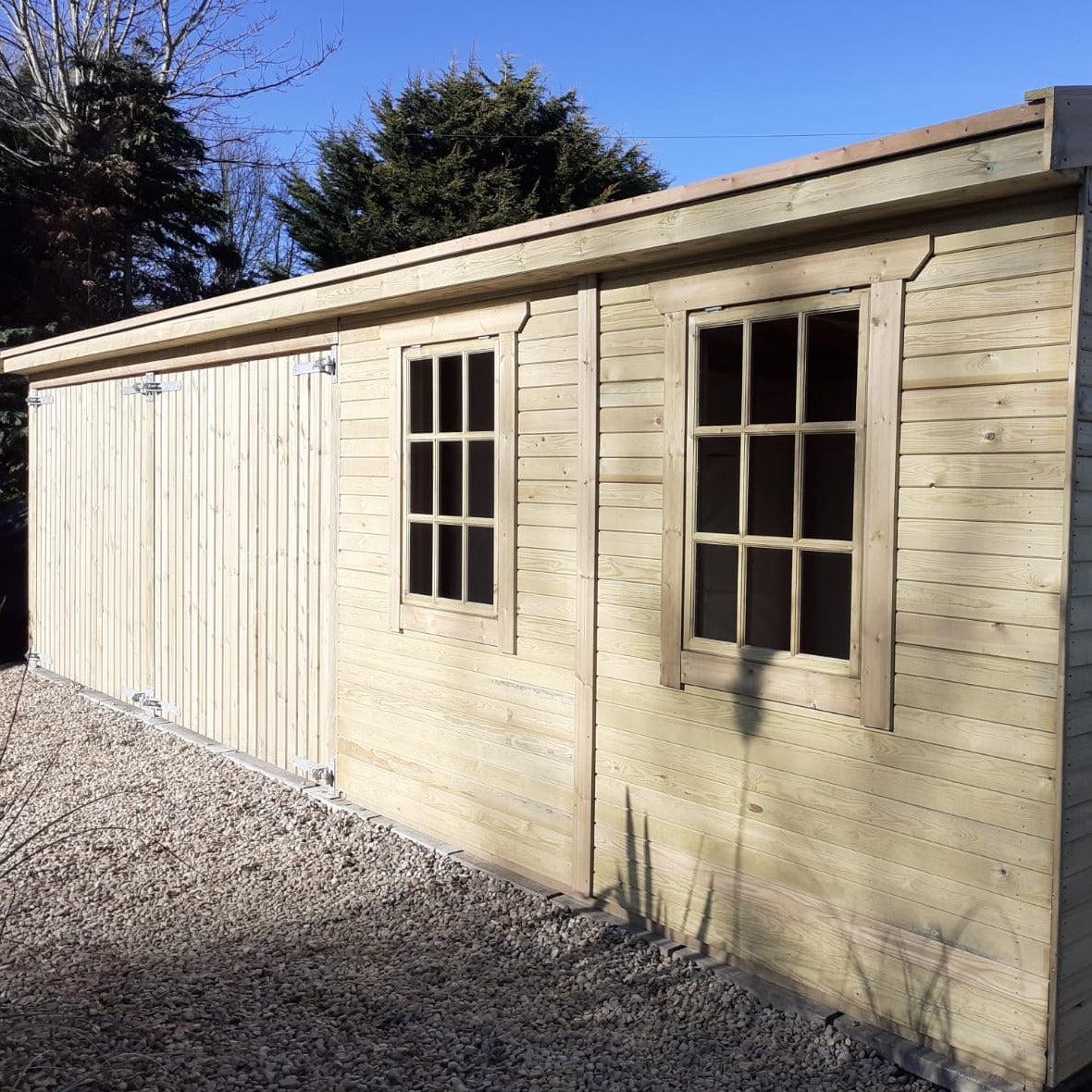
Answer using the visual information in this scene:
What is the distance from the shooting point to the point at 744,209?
3.39 m

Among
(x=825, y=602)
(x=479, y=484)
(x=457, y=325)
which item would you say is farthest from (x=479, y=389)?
(x=825, y=602)

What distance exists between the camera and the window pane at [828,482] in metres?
4.91

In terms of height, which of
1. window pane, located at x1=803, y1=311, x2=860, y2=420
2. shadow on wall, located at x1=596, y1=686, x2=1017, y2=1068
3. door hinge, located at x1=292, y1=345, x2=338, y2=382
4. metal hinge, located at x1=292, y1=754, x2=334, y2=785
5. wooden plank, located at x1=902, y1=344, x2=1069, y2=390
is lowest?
metal hinge, located at x1=292, y1=754, x2=334, y2=785

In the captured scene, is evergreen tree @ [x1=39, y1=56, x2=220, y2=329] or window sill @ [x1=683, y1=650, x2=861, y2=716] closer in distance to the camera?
window sill @ [x1=683, y1=650, x2=861, y2=716]

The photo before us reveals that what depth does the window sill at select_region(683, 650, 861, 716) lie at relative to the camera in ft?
10.8

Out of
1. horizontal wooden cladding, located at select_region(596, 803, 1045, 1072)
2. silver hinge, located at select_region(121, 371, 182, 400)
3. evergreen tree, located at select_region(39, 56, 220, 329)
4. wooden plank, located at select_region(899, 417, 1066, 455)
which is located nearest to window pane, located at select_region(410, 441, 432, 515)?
horizontal wooden cladding, located at select_region(596, 803, 1045, 1072)

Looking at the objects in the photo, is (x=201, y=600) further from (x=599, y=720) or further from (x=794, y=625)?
(x=794, y=625)

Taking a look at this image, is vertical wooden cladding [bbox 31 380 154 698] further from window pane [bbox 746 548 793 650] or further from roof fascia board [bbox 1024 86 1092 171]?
roof fascia board [bbox 1024 86 1092 171]

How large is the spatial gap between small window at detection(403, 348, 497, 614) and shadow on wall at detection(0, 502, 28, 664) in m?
6.06

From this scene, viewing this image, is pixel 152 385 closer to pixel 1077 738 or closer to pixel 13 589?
pixel 13 589

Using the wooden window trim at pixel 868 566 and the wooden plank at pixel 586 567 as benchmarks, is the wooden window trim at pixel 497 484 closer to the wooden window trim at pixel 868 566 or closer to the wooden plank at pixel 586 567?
the wooden plank at pixel 586 567

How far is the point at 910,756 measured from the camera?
10.3 ft

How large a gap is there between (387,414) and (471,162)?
1465cm

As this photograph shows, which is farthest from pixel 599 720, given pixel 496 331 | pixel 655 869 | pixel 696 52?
pixel 696 52
